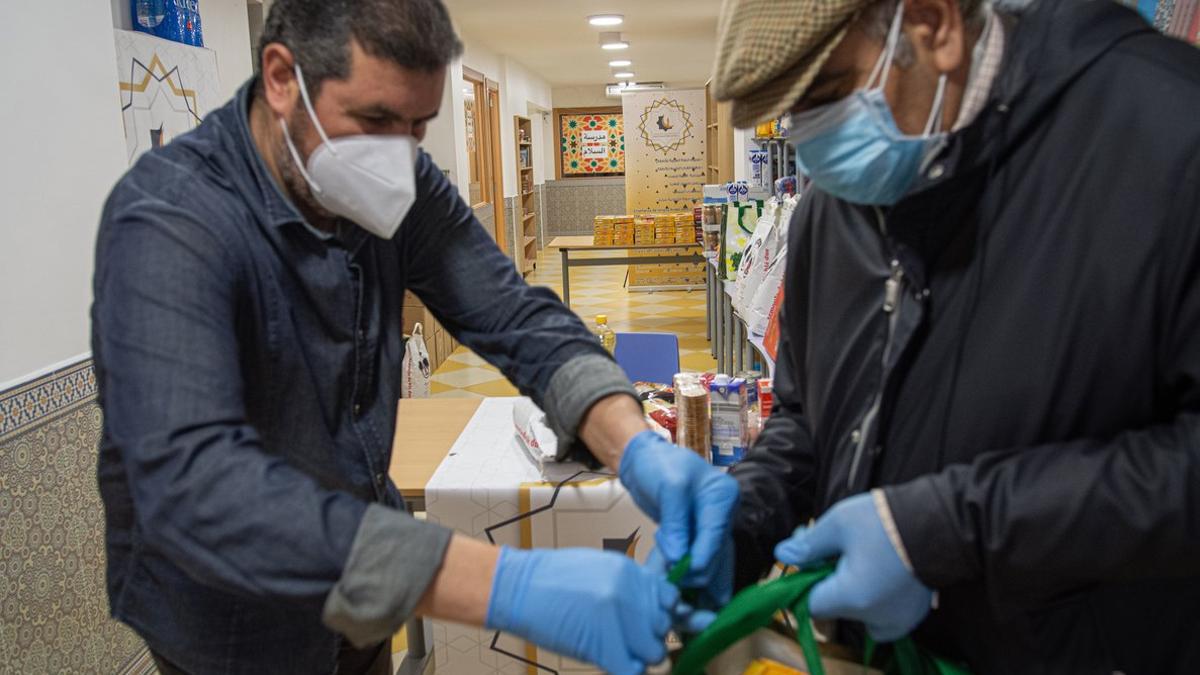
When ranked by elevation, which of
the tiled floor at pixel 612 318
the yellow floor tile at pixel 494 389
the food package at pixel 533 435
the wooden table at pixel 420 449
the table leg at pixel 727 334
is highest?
the food package at pixel 533 435

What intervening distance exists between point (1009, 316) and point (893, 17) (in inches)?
13.9

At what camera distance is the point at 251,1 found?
4.67m

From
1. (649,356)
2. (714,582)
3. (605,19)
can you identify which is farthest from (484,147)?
(714,582)

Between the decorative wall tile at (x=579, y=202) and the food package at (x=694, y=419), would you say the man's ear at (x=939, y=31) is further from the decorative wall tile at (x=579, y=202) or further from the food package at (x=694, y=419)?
the decorative wall tile at (x=579, y=202)

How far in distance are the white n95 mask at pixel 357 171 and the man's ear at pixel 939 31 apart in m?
0.71

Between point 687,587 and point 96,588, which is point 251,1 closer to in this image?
point 96,588

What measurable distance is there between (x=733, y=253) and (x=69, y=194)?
3.49 meters

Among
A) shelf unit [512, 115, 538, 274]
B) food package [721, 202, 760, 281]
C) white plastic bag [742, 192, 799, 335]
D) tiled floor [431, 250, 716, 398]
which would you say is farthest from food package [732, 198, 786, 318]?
shelf unit [512, 115, 538, 274]

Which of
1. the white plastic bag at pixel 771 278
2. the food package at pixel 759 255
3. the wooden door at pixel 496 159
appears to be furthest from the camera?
the wooden door at pixel 496 159

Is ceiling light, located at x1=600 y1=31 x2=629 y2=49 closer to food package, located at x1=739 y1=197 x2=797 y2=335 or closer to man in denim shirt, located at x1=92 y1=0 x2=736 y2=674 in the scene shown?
food package, located at x1=739 y1=197 x2=797 y2=335

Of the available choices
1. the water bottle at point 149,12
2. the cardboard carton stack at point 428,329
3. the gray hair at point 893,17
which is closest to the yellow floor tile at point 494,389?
the cardboard carton stack at point 428,329

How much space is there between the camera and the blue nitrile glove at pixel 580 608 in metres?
0.92

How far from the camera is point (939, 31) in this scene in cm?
98

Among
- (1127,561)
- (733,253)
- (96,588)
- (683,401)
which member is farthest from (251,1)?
(1127,561)
